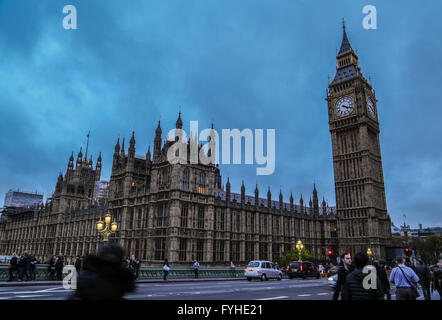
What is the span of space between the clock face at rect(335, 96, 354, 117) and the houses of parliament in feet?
0.73

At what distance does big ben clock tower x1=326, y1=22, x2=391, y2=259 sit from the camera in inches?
2586

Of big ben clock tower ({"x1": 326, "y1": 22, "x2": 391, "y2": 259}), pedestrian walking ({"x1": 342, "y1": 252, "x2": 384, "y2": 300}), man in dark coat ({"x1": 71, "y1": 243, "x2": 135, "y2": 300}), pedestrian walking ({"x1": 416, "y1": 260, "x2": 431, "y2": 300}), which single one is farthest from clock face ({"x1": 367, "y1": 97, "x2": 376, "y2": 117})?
man in dark coat ({"x1": 71, "y1": 243, "x2": 135, "y2": 300})

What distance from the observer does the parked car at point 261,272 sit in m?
29.5

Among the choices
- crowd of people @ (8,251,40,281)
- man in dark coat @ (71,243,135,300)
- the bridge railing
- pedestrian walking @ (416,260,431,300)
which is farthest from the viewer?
the bridge railing

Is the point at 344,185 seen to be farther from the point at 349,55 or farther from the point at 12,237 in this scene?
the point at 12,237

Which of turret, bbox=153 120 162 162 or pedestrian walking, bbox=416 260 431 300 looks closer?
pedestrian walking, bbox=416 260 431 300

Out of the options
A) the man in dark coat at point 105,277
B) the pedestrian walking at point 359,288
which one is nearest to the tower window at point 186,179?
the pedestrian walking at point 359,288

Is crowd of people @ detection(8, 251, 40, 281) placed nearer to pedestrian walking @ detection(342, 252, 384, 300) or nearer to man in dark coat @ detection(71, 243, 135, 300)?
man in dark coat @ detection(71, 243, 135, 300)

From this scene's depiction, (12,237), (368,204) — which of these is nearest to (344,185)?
(368,204)

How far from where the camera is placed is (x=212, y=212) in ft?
150

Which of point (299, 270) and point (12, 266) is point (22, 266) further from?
point (299, 270)
